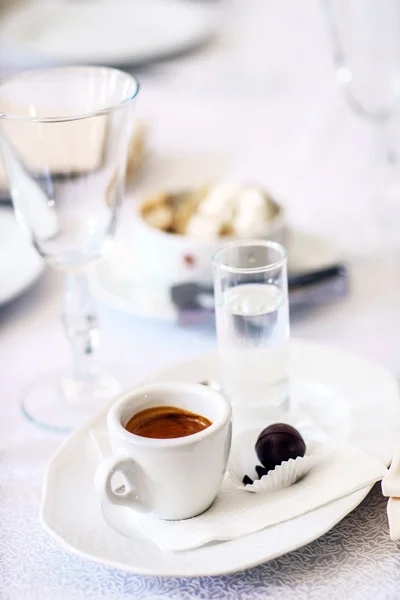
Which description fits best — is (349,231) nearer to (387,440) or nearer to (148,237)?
(148,237)

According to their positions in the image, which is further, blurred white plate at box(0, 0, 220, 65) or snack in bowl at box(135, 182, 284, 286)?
blurred white plate at box(0, 0, 220, 65)

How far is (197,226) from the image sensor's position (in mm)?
894

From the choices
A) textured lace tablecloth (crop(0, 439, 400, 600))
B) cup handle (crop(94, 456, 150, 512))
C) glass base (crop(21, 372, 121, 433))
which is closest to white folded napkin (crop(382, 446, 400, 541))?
textured lace tablecloth (crop(0, 439, 400, 600))

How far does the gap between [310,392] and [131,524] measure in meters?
0.21

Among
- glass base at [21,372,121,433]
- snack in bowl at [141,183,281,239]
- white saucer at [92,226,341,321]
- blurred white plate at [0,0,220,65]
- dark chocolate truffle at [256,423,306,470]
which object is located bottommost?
glass base at [21,372,121,433]

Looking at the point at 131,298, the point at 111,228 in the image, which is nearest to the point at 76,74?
the point at 111,228

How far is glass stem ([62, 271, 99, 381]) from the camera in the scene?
0.76 m

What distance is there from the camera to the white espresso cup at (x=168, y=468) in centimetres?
53

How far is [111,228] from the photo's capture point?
0.74 m

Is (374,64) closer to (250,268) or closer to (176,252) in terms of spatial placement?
(176,252)

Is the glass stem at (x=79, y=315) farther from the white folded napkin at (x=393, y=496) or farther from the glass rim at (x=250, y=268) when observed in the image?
the white folded napkin at (x=393, y=496)

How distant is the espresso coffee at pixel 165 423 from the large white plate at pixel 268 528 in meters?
0.06

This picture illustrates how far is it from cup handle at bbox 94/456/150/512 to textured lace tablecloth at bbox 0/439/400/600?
0.04 metres

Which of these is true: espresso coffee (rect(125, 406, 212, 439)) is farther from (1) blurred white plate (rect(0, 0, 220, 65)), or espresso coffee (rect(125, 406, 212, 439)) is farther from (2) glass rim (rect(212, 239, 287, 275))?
(1) blurred white plate (rect(0, 0, 220, 65))
